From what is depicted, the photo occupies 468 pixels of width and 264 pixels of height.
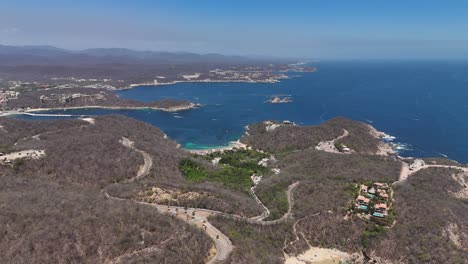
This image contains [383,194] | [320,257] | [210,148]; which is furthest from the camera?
[210,148]

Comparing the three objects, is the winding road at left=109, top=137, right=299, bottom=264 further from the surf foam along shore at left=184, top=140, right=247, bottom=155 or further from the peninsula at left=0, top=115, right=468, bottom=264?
the surf foam along shore at left=184, top=140, right=247, bottom=155

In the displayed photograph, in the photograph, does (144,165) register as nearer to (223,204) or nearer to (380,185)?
(223,204)

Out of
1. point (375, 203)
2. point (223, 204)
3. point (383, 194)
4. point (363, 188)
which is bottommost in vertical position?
point (363, 188)

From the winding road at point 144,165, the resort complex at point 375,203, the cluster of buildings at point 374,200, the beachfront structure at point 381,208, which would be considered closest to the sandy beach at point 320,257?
the resort complex at point 375,203

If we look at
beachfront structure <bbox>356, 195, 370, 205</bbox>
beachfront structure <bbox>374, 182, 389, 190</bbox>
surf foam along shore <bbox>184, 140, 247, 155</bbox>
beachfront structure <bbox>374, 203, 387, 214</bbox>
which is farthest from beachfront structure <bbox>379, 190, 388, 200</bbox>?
surf foam along shore <bbox>184, 140, 247, 155</bbox>

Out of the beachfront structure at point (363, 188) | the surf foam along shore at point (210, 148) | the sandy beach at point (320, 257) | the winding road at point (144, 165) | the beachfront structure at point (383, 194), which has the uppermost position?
the winding road at point (144, 165)

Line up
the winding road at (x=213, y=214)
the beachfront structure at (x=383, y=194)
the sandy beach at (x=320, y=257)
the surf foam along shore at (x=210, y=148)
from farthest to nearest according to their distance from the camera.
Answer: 1. the surf foam along shore at (x=210, y=148)
2. the beachfront structure at (x=383, y=194)
3. the sandy beach at (x=320, y=257)
4. the winding road at (x=213, y=214)

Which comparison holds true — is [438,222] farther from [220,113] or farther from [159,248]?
[220,113]

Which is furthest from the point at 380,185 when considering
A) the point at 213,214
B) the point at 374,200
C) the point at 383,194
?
the point at 213,214

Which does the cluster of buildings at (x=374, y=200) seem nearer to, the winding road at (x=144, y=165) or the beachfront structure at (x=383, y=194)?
the beachfront structure at (x=383, y=194)

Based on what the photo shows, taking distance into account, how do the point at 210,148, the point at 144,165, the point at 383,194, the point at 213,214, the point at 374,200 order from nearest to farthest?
1. the point at 213,214
2. the point at 374,200
3. the point at 383,194
4. the point at 144,165
5. the point at 210,148
